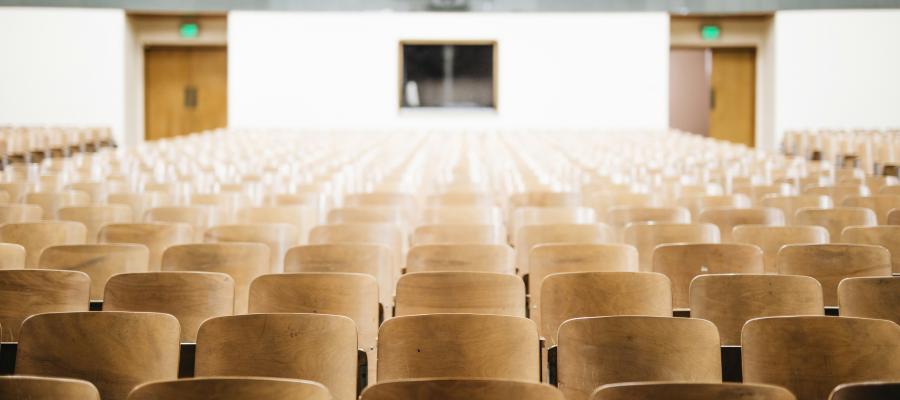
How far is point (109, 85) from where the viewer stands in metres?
17.8

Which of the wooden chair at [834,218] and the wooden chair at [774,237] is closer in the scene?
the wooden chair at [774,237]

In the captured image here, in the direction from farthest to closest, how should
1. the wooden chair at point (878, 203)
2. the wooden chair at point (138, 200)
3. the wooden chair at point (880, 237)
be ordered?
the wooden chair at point (138, 200)
the wooden chair at point (878, 203)
the wooden chair at point (880, 237)

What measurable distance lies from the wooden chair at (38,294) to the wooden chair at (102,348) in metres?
0.64

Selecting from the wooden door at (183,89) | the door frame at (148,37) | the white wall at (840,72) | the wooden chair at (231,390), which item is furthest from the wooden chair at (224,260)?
the wooden door at (183,89)

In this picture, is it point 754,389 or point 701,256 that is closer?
point 754,389

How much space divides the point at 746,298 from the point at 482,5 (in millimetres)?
15020

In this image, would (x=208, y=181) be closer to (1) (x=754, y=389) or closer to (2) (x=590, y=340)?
(2) (x=590, y=340)

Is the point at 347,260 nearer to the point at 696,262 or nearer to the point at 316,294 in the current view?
the point at 316,294

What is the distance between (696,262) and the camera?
3701mm

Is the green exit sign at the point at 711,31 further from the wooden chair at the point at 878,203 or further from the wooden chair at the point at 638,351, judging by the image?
the wooden chair at the point at 638,351

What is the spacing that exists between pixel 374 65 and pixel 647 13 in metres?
5.24

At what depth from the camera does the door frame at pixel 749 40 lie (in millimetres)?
18172

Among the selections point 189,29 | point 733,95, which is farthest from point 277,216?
point 733,95

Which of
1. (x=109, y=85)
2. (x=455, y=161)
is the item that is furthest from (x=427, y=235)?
(x=109, y=85)
